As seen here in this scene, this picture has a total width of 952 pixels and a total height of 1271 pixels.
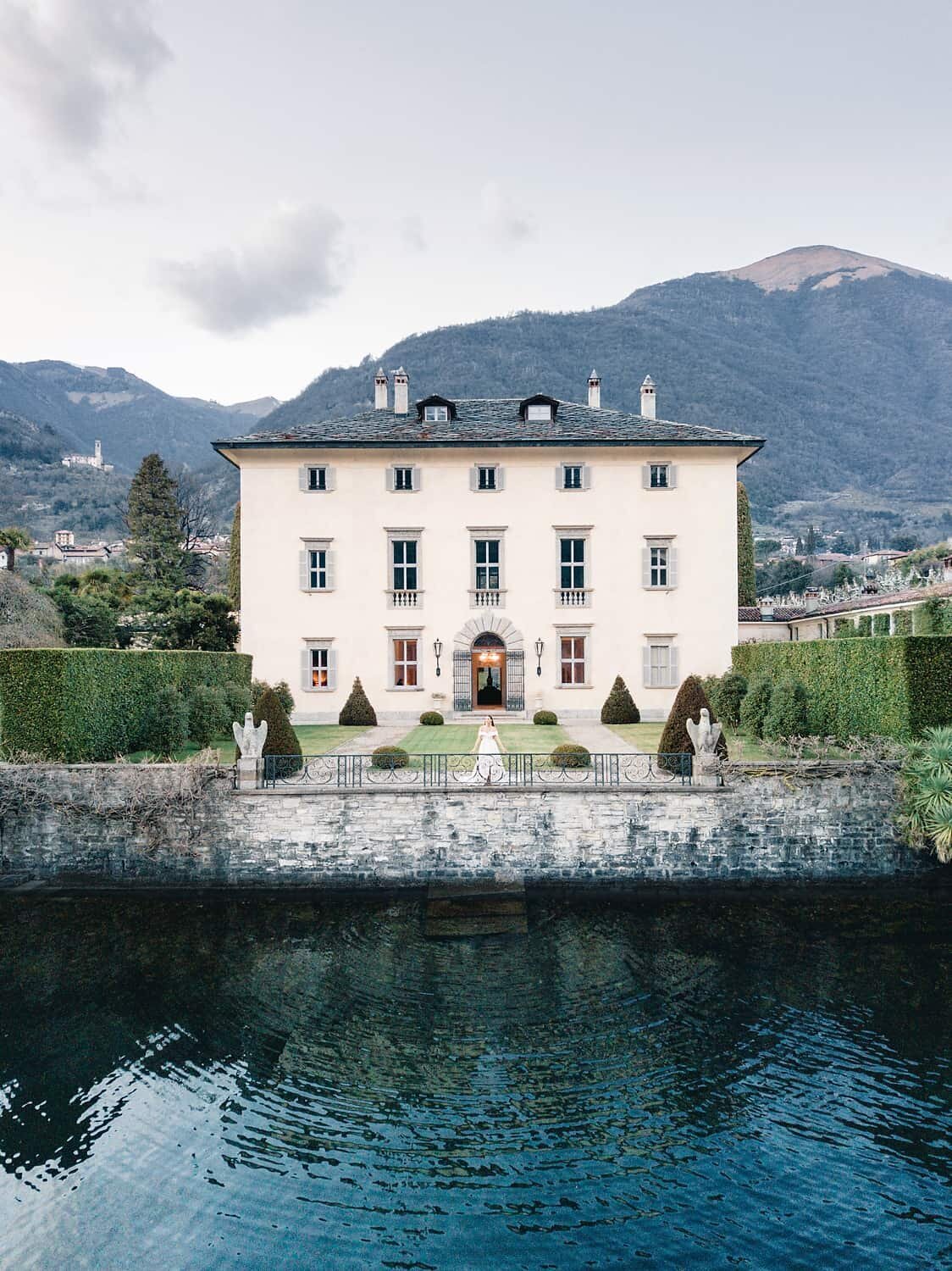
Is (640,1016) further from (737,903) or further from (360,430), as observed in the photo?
(360,430)

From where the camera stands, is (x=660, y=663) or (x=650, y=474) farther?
(x=660, y=663)

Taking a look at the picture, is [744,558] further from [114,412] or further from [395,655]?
[114,412]

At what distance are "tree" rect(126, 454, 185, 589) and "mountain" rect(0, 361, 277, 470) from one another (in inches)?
3097

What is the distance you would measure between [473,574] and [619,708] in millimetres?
7754

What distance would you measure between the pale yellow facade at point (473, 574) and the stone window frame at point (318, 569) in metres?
0.07

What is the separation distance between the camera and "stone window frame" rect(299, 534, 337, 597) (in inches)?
1080

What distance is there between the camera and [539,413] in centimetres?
2880

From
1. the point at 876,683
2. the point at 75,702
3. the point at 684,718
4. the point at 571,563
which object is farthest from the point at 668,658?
the point at 75,702

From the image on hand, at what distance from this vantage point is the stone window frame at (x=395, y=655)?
27.5 metres

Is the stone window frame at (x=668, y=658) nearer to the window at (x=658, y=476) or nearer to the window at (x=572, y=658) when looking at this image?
the window at (x=572, y=658)

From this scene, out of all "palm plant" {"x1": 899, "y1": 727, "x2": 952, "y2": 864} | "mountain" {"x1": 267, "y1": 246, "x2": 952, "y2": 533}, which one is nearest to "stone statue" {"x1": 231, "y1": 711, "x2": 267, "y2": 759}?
"palm plant" {"x1": 899, "y1": 727, "x2": 952, "y2": 864}

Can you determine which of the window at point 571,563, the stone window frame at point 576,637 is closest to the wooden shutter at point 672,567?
the window at point 571,563

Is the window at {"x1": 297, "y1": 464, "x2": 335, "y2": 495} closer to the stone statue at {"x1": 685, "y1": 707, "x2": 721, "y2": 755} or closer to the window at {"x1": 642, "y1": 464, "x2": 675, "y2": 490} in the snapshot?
the window at {"x1": 642, "y1": 464, "x2": 675, "y2": 490}

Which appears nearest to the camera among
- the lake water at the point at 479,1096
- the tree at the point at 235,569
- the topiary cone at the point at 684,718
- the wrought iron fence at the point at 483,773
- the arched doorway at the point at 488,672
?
the lake water at the point at 479,1096
